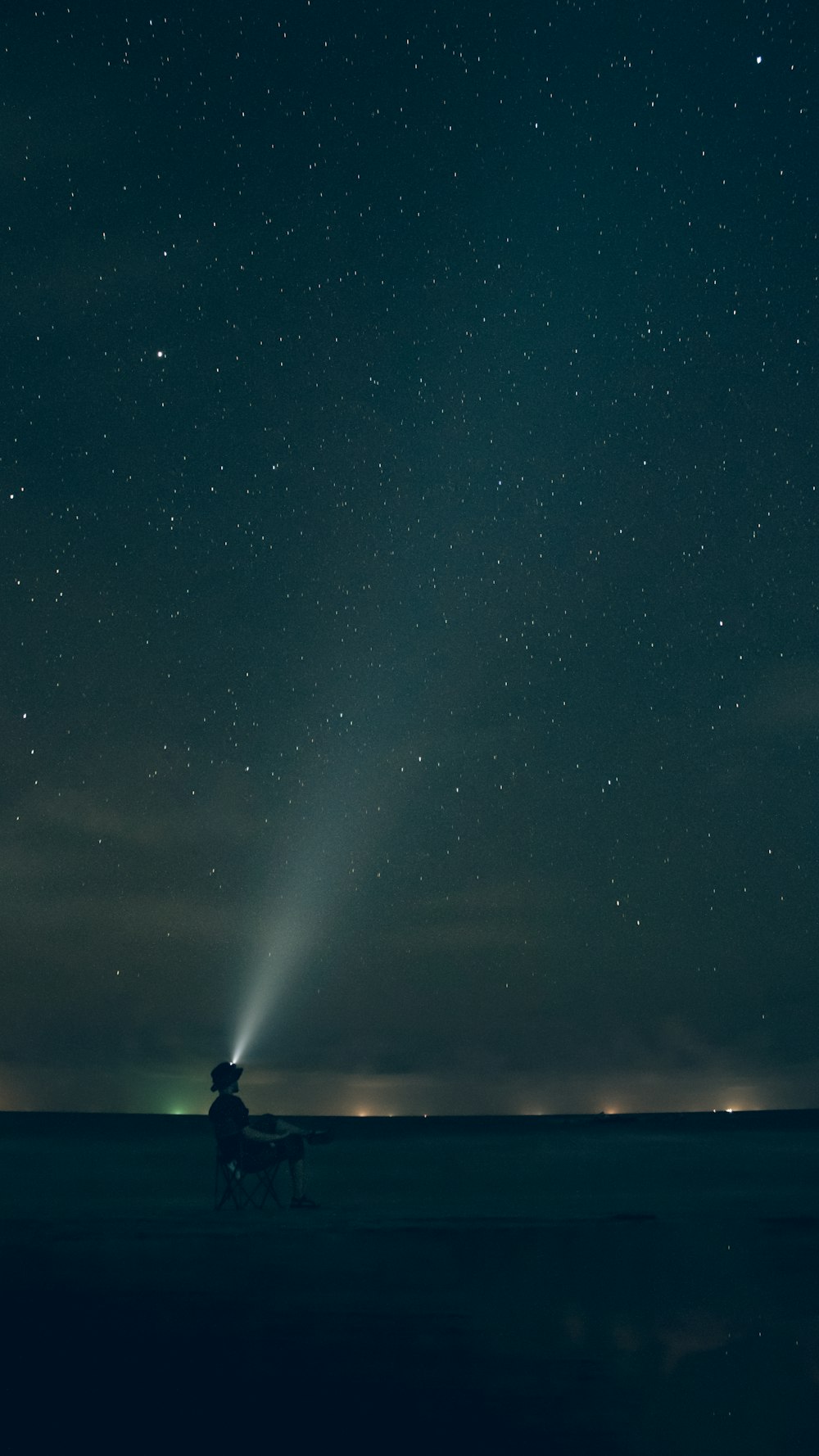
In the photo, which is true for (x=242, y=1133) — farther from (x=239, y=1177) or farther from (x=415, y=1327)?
(x=415, y=1327)

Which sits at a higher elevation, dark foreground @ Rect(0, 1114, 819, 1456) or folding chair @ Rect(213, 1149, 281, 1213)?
folding chair @ Rect(213, 1149, 281, 1213)

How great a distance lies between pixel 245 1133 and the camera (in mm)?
18125

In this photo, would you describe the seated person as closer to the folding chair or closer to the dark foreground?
the folding chair

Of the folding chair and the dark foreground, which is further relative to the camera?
the folding chair

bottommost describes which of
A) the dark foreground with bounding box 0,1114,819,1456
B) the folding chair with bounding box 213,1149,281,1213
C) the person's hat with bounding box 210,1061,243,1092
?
the dark foreground with bounding box 0,1114,819,1456

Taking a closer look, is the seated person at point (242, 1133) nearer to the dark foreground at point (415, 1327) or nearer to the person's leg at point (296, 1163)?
the person's leg at point (296, 1163)

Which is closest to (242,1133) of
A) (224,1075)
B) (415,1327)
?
(224,1075)

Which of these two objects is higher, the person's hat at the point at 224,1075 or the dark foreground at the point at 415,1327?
the person's hat at the point at 224,1075

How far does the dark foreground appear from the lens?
7215 millimetres

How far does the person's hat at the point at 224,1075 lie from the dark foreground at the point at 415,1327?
5.64ft

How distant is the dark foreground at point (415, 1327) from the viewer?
7215 mm

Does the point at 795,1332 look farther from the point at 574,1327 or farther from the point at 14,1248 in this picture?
the point at 14,1248

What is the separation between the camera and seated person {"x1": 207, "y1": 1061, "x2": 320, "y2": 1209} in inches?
709

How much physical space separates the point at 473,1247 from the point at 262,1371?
23.2ft
